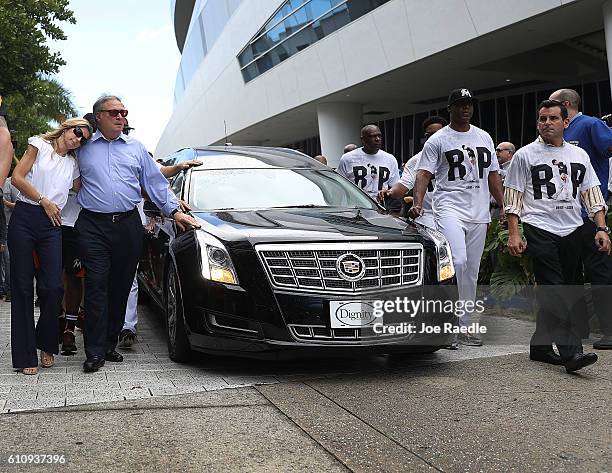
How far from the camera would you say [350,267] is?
4.92 metres

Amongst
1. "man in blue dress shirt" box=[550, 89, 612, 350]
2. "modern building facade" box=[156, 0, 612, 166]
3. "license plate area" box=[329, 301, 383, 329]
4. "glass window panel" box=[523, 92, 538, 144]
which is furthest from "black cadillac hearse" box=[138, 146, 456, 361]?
"glass window panel" box=[523, 92, 538, 144]

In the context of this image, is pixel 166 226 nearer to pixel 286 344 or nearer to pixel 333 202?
pixel 333 202

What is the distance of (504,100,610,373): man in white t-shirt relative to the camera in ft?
17.8

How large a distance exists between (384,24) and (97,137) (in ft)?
56.7

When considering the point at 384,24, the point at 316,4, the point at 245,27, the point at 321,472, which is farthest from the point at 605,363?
the point at 245,27

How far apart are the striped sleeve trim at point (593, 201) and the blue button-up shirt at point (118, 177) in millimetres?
2967

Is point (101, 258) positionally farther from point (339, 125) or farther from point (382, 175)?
point (339, 125)

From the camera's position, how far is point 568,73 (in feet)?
76.4

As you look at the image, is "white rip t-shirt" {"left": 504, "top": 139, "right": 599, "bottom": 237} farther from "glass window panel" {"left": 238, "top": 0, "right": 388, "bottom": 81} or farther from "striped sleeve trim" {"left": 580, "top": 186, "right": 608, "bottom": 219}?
"glass window panel" {"left": 238, "top": 0, "right": 388, "bottom": 81}

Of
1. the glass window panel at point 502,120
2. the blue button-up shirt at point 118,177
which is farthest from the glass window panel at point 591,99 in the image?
the blue button-up shirt at point 118,177

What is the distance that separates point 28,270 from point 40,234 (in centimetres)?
25

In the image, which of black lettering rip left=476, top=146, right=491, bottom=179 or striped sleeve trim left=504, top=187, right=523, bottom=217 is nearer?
striped sleeve trim left=504, top=187, right=523, bottom=217

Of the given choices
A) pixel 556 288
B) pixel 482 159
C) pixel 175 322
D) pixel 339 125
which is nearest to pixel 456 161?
pixel 482 159

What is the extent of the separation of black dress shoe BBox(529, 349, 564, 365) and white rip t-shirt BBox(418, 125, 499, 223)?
1.30m
